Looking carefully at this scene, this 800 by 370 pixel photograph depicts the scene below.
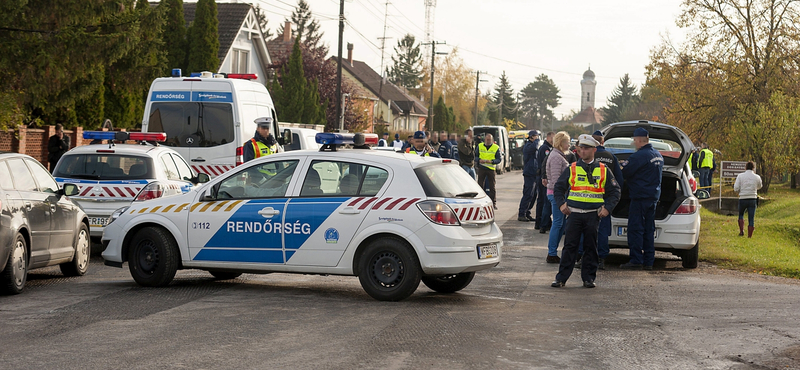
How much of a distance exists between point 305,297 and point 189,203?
5.63ft

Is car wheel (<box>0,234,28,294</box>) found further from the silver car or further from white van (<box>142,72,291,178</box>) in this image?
the silver car

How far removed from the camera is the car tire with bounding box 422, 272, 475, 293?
31.1 ft

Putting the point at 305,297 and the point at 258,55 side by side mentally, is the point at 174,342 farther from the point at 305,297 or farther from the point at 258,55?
the point at 258,55

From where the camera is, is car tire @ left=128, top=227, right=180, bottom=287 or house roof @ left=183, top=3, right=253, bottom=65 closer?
car tire @ left=128, top=227, right=180, bottom=287

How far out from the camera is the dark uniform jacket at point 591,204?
10.1 meters

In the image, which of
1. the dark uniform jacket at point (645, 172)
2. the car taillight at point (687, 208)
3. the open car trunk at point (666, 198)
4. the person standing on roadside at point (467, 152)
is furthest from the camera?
the person standing on roadside at point (467, 152)

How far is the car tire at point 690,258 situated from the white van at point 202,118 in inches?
307

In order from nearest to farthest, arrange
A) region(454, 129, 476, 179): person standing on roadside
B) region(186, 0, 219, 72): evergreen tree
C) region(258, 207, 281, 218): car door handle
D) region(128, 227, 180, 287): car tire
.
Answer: region(258, 207, 281, 218): car door handle < region(128, 227, 180, 287): car tire < region(454, 129, 476, 179): person standing on roadside < region(186, 0, 219, 72): evergreen tree

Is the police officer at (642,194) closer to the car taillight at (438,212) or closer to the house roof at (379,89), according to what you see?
the car taillight at (438,212)

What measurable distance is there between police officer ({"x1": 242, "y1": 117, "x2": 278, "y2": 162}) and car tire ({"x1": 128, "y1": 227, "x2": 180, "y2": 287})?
3.67m

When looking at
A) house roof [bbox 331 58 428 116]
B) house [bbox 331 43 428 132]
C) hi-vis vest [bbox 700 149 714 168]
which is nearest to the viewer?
hi-vis vest [bbox 700 149 714 168]

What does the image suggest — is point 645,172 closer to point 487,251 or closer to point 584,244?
point 584,244

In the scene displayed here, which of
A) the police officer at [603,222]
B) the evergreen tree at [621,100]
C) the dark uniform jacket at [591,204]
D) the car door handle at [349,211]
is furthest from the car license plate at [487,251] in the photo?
the evergreen tree at [621,100]

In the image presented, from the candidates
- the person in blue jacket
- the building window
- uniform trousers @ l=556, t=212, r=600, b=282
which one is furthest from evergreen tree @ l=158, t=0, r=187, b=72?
uniform trousers @ l=556, t=212, r=600, b=282
